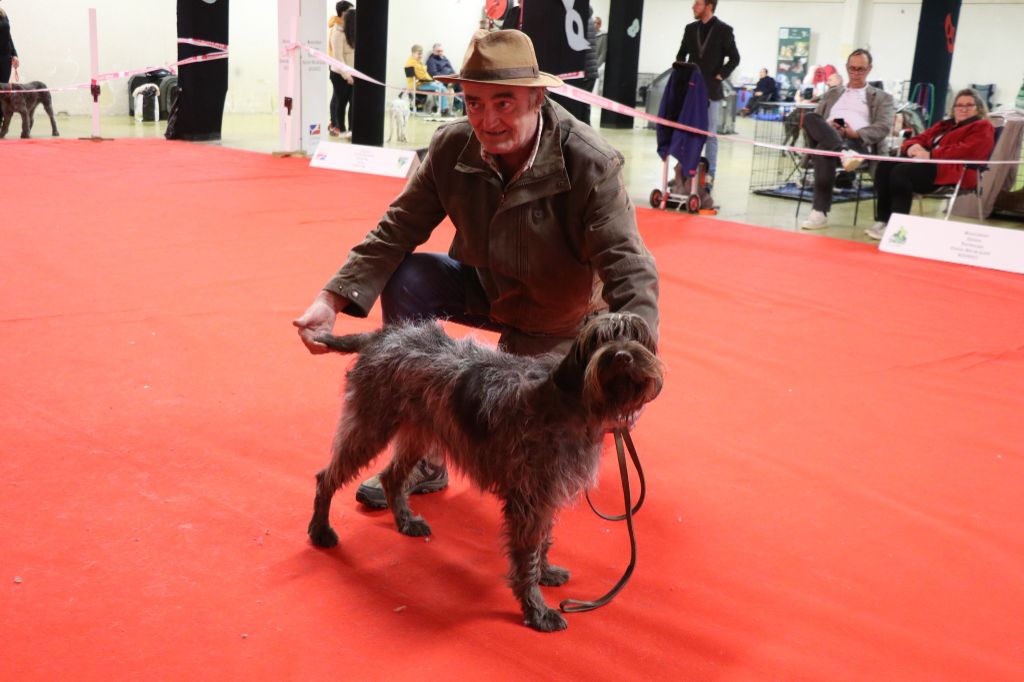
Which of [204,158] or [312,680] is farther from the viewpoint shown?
[204,158]

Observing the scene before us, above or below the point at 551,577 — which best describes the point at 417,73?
above

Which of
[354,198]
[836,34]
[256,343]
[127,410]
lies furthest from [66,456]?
[836,34]

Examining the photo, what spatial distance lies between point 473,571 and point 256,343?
2.03 m

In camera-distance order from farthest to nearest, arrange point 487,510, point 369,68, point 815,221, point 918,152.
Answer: point 369,68
point 815,221
point 918,152
point 487,510

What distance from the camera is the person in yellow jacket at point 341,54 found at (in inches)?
525

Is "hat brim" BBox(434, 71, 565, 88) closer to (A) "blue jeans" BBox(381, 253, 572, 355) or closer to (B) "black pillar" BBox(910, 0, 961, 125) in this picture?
(A) "blue jeans" BBox(381, 253, 572, 355)


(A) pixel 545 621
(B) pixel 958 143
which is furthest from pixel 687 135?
(A) pixel 545 621

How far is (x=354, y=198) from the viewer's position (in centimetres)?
790

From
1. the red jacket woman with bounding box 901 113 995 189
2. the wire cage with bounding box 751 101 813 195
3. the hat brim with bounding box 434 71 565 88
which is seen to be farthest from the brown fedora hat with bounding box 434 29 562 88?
the wire cage with bounding box 751 101 813 195

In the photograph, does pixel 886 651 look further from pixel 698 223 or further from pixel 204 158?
pixel 204 158

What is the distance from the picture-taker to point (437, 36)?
21594 millimetres

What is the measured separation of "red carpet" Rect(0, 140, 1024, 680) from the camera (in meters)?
2.04

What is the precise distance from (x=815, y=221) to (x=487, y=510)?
19.2 ft

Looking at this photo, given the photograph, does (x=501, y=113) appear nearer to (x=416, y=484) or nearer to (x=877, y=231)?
(x=416, y=484)
